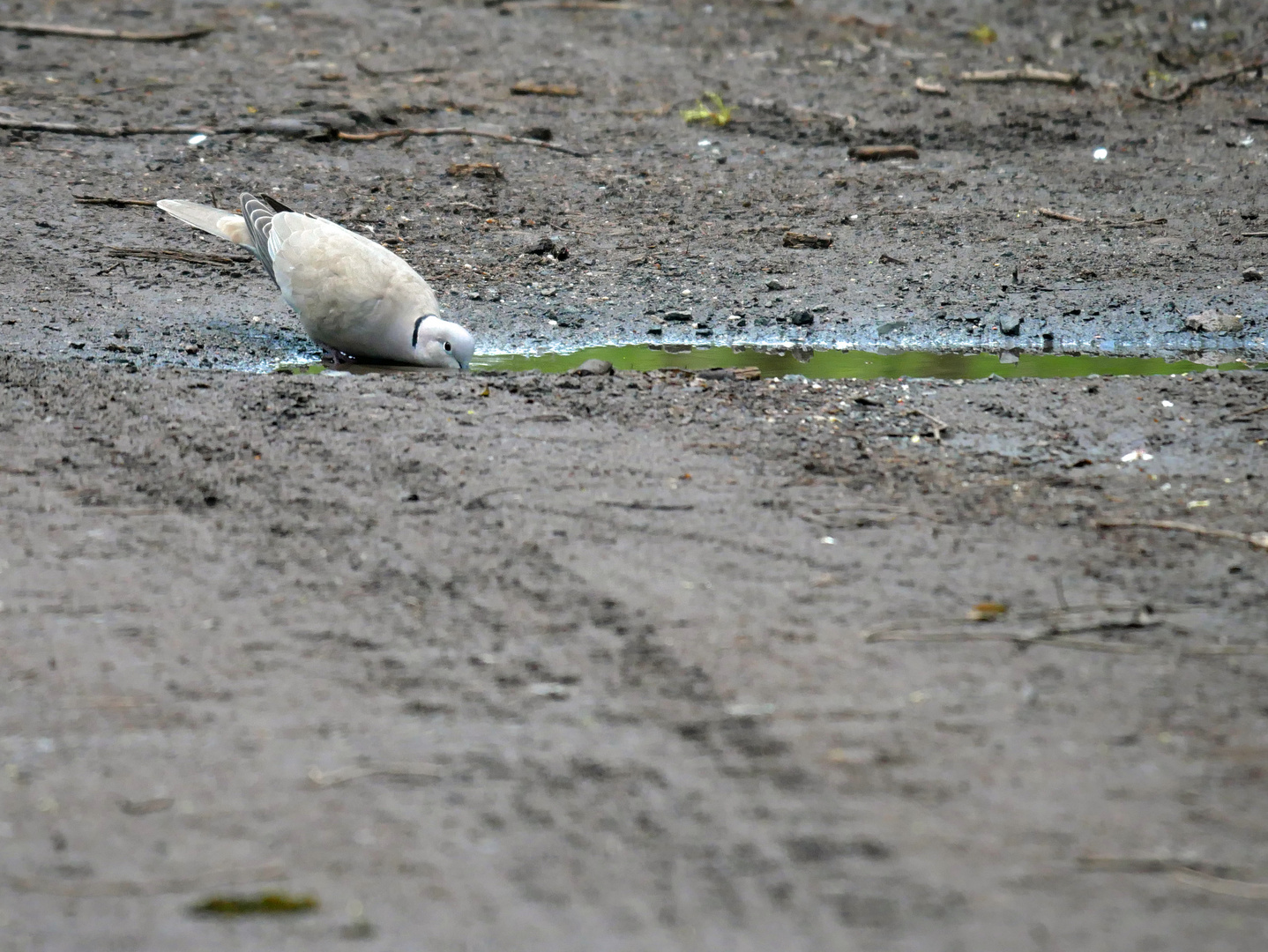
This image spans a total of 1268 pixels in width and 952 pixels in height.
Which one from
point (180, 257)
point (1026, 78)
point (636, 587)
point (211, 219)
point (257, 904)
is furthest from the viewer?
point (1026, 78)

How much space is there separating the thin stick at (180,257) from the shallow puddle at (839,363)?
125cm

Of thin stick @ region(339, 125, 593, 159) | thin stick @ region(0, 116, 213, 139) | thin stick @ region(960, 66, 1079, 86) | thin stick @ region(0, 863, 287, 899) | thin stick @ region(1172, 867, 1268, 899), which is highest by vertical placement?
thin stick @ region(960, 66, 1079, 86)

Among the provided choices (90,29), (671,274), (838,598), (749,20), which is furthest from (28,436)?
(749,20)

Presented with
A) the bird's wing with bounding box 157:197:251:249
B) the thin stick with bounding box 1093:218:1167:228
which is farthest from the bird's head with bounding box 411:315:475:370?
the thin stick with bounding box 1093:218:1167:228

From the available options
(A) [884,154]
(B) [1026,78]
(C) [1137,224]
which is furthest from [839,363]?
(B) [1026,78]

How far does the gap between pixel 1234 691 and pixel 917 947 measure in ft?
3.80

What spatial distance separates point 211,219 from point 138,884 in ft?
15.4

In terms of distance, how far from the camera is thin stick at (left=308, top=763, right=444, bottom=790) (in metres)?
2.52

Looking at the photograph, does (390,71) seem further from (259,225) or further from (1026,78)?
(1026,78)

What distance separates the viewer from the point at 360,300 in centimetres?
537

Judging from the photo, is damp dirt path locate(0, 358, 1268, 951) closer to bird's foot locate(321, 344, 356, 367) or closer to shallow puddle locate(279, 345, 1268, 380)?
shallow puddle locate(279, 345, 1268, 380)

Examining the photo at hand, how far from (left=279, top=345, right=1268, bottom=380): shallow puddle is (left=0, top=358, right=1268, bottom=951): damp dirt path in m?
0.94

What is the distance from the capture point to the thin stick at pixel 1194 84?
9227 millimetres

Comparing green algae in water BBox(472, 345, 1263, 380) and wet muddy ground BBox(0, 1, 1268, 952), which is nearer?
wet muddy ground BBox(0, 1, 1268, 952)
